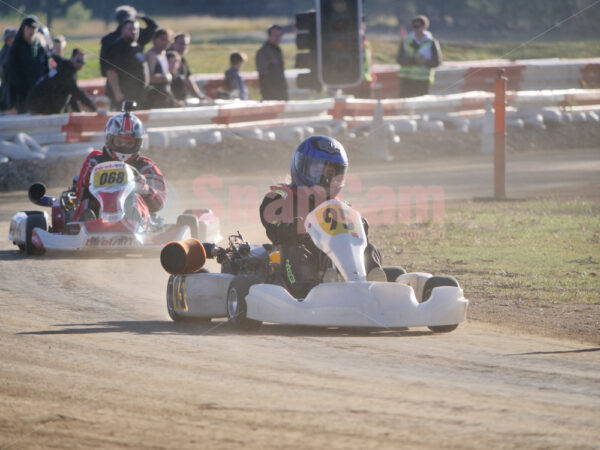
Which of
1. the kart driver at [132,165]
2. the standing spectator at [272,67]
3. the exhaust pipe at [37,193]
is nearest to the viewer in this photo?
the kart driver at [132,165]

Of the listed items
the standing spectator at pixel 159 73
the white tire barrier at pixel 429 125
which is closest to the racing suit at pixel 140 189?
the standing spectator at pixel 159 73

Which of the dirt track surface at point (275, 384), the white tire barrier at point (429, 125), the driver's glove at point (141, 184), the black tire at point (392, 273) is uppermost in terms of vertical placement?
the white tire barrier at point (429, 125)

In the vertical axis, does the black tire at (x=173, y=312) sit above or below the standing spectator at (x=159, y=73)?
below

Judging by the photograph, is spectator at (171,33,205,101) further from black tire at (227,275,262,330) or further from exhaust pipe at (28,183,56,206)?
black tire at (227,275,262,330)

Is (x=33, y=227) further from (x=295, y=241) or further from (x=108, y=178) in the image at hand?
(x=295, y=241)

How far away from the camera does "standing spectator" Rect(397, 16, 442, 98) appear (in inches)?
748

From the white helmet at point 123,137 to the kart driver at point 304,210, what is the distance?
3.85 metres

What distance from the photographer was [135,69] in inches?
617

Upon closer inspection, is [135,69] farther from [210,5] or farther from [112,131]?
[210,5]

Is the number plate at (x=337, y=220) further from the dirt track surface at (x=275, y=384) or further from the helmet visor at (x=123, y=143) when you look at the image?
the helmet visor at (x=123, y=143)

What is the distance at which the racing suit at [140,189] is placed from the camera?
10664 mm

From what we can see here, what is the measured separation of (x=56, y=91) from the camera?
16.0 meters

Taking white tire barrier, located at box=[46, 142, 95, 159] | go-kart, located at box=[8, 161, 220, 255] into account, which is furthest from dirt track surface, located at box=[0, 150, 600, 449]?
white tire barrier, located at box=[46, 142, 95, 159]

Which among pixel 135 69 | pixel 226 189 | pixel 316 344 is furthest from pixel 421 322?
pixel 135 69
